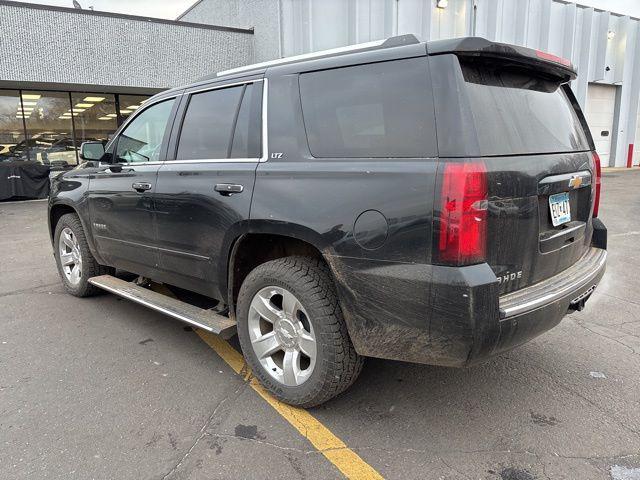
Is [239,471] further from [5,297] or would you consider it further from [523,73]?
[5,297]

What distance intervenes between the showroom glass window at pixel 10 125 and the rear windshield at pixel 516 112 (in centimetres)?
1696

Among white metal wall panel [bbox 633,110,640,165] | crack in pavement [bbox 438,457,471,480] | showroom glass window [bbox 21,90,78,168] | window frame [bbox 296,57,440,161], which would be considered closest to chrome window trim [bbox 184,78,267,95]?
window frame [bbox 296,57,440,161]

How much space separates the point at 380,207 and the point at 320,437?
52.1 inches

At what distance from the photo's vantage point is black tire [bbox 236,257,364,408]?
2.73 m

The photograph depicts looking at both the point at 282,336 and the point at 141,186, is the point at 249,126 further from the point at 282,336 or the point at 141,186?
the point at 282,336

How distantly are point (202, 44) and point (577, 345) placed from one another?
15.2 metres

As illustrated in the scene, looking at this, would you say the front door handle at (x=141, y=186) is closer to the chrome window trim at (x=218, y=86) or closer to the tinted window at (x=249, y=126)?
the chrome window trim at (x=218, y=86)

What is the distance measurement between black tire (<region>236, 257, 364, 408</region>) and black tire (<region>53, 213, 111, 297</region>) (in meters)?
2.71

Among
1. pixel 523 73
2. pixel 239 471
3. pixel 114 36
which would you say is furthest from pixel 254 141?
pixel 114 36

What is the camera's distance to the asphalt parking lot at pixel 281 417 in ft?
8.19

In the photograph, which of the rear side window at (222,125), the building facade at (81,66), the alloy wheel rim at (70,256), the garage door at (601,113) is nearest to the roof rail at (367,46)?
the rear side window at (222,125)

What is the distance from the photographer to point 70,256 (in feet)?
17.4

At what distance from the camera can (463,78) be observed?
237 cm

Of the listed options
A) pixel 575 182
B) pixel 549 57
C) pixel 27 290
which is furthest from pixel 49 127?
pixel 575 182
